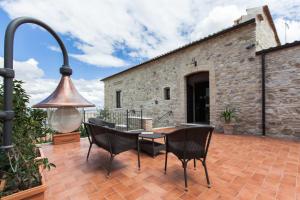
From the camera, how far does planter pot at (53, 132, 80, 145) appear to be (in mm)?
4285

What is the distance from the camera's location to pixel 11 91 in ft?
3.44

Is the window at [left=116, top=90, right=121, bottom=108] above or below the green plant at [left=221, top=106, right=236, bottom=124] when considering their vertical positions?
above

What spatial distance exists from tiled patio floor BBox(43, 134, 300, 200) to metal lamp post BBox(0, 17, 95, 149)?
1.30 meters

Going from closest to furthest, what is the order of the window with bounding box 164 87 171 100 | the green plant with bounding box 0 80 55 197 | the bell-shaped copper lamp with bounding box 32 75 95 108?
1. the bell-shaped copper lamp with bounding box 32 75 95 108
2. the green plant with bounding box 0 80 55 197
3. the window with bounding box 164 87 171 100

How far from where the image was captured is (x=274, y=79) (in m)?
4.92

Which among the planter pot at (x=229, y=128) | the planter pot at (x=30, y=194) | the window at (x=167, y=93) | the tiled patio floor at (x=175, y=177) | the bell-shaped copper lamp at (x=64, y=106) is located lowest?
the tiled patio floor at (x=175, y=177)

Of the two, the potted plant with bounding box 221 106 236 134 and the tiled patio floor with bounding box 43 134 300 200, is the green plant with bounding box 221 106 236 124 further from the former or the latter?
the tiled patio floor with bounding box 43 134 300 200

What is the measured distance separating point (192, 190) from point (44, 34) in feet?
7.97

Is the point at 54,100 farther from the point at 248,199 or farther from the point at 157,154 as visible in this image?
the point at 157,154

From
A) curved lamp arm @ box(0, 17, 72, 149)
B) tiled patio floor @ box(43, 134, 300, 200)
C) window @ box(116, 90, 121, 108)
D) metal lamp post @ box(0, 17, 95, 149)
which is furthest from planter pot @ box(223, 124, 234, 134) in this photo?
window @ box(116, 90, 121, 108)

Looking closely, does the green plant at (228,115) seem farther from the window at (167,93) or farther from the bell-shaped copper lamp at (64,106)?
the bell-shaped copper lamp at (64,106)

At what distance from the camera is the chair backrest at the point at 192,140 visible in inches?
80.5

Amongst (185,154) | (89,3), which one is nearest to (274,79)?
(185,154)

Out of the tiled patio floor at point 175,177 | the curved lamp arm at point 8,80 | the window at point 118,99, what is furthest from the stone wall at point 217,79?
the curved lamp arm at point 8,80
